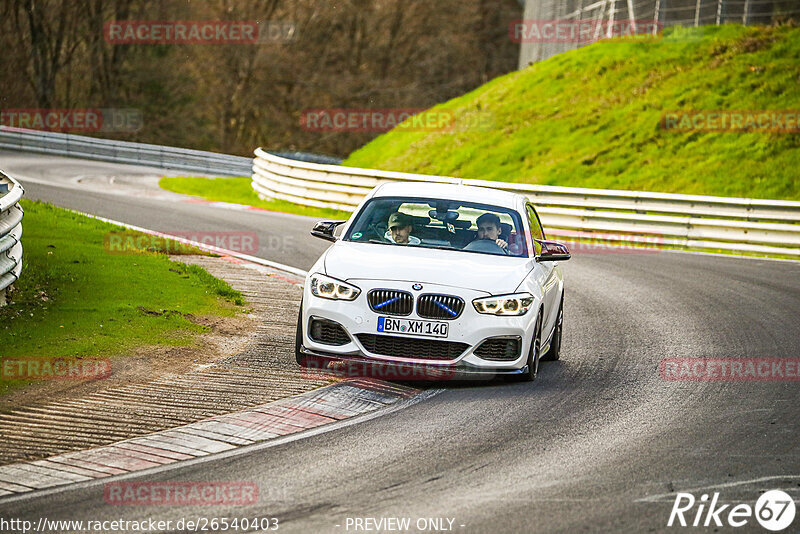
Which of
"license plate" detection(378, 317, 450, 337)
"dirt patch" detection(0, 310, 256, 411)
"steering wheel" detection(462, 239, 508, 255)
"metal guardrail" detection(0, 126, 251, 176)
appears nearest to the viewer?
"dirt patch" detection(0, 310, 256, 411)

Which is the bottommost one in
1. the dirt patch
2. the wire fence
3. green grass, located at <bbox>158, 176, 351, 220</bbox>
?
the dirt patch

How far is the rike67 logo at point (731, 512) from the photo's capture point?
5758 millimetres

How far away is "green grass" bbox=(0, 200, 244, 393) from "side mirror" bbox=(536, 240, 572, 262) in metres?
3.45

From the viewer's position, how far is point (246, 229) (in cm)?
2038

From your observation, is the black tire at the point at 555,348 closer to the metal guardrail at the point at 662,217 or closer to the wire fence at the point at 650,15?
the metal guardrail at the point at 662,217

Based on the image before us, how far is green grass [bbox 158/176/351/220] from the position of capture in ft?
85.4

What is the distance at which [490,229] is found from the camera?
9969mm

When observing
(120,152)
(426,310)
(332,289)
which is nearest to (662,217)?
(426,310)

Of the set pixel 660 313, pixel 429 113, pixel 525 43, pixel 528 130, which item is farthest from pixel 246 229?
pixel 525 43

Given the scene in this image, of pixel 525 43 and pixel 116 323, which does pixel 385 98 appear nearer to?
pixel 525 43

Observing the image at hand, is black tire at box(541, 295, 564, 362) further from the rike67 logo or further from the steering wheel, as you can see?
the rike67 logo

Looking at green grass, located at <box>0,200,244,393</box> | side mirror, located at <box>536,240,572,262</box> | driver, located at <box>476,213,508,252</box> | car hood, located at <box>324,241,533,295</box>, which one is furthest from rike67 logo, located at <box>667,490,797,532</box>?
green grass, located at <box>0,200,244,393</box>

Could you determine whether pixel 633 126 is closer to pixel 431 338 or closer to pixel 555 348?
pixel 555 348

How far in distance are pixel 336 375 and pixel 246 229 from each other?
1162 cm
